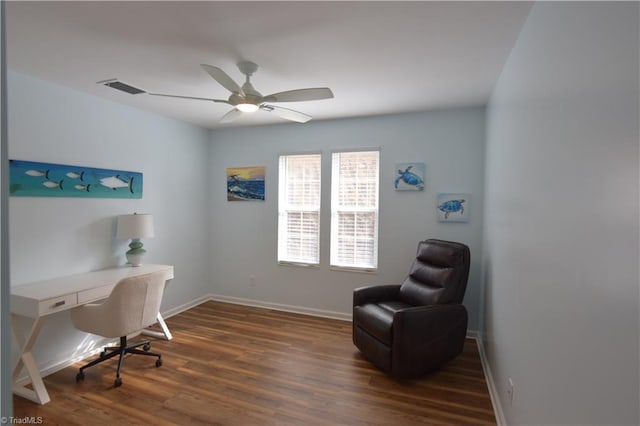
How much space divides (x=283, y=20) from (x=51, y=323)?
3.27 metres

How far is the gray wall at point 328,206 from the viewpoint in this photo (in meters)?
3.64

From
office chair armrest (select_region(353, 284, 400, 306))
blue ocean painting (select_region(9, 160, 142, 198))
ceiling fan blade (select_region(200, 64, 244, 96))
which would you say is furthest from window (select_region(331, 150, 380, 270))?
blue ocean painting (select_region(9, 160, 142, 198))

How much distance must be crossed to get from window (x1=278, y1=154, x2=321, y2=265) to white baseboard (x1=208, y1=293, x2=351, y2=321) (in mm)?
648

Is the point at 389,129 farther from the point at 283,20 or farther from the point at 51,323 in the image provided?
the point at 51,323

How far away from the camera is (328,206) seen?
4.19 meters

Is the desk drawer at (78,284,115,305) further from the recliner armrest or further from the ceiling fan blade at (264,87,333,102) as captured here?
the recliner armrest

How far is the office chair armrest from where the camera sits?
333 cm

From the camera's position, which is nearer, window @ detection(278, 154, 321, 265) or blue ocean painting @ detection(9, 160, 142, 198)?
blue ocean painting @ detection(9, 160, 142, 198)

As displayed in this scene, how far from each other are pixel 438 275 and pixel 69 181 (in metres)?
3.70

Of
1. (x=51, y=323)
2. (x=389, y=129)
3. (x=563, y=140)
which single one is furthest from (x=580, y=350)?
(x=51, y=323)

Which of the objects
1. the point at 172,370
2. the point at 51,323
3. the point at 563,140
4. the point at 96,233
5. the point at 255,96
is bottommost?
the point at 172,370

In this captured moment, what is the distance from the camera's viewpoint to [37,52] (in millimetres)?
2312

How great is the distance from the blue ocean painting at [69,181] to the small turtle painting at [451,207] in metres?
3.60

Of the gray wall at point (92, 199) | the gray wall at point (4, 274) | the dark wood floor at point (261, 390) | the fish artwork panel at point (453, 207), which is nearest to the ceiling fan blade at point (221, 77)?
the gray wall at point (4, 274)
